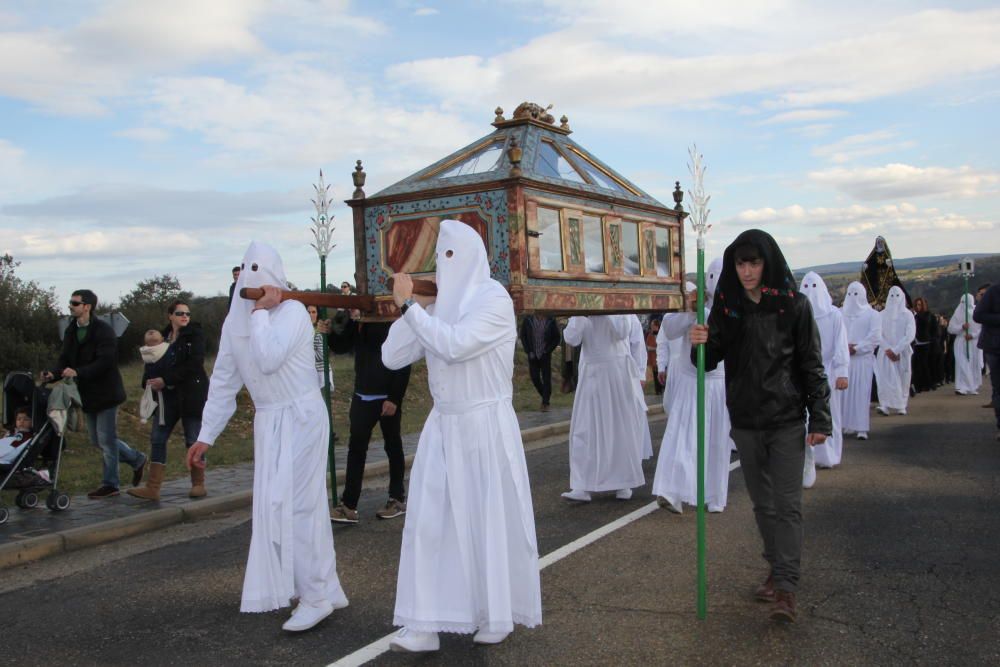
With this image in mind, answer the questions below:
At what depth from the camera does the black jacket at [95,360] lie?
30.2ft

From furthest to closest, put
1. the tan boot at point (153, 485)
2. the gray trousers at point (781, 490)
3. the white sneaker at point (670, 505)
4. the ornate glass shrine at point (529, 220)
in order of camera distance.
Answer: the tan boot at point (153, 485) → the white sneaker at point (670, 505) → the ornate glass shrine at point (529, 220) → the gray trousers at point (781, 490)

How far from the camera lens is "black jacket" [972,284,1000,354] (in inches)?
450

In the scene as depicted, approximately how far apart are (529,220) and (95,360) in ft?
17.4

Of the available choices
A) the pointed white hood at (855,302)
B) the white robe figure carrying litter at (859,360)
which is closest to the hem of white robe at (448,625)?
the white robe figure carrying litter at (859,360)

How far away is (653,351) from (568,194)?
56.9 ft

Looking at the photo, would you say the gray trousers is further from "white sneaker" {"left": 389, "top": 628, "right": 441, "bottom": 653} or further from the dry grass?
the dry grass

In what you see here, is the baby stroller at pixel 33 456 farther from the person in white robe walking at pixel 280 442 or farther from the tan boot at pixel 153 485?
the person in white robe walking at pixel 280 442

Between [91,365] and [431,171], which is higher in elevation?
[431,171]

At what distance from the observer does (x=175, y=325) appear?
9.60 meters

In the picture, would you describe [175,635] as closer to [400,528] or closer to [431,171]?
[400,528]

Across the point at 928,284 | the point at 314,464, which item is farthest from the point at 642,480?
the point at 928,284

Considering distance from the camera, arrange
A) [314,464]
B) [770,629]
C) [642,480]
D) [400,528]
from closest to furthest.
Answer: [770,629] < [314,464] < [400,528] < [642,480]

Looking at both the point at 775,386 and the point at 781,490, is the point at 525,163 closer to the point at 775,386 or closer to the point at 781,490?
the point at 775,386

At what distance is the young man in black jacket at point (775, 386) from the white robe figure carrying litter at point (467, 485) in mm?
1260
